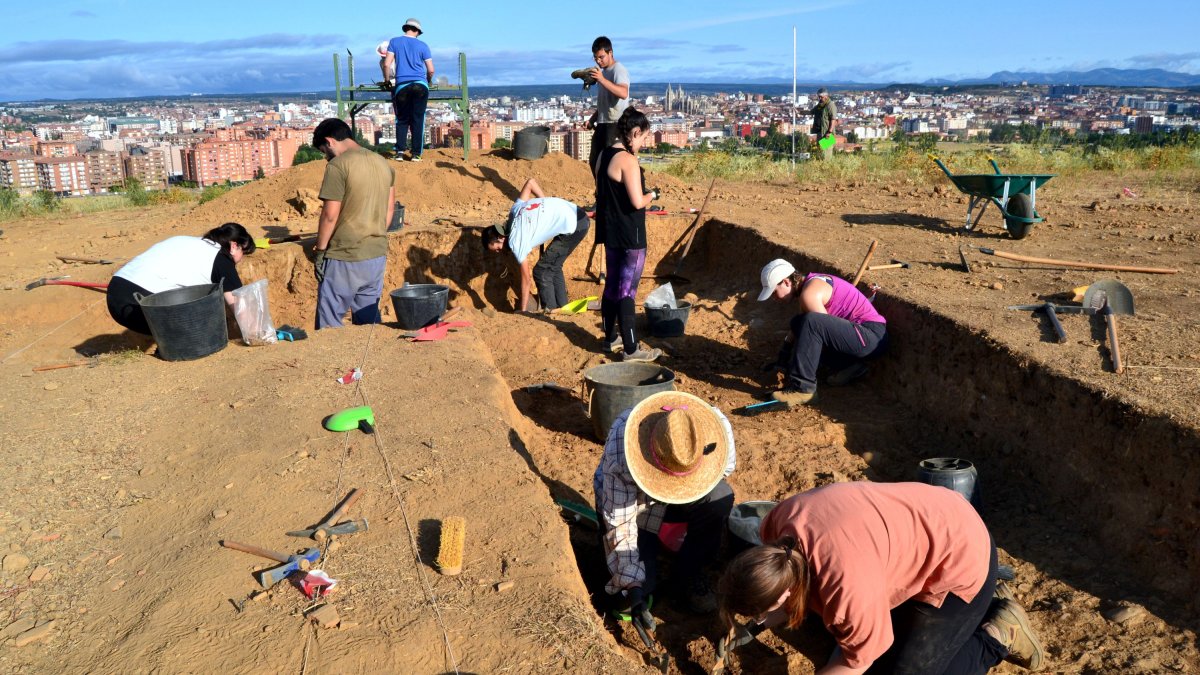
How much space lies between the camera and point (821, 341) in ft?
19.0

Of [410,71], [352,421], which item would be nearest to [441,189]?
[410,71]

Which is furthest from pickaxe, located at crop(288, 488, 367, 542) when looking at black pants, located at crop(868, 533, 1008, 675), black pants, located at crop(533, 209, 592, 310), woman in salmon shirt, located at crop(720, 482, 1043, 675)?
black pants, located at crop(533, 209, 592, 310)

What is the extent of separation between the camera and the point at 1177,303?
19.3ft

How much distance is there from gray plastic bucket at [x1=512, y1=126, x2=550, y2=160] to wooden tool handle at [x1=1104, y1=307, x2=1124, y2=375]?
8056 millimetres

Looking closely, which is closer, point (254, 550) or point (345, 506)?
point (254, 550)

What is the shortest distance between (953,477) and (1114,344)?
4.51ft

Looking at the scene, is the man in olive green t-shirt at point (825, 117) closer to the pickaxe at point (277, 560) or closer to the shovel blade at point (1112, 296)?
the shovel blade at point (1112, 296)

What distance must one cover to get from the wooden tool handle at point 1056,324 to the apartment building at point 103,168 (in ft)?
60.2

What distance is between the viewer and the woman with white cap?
18.7 ft

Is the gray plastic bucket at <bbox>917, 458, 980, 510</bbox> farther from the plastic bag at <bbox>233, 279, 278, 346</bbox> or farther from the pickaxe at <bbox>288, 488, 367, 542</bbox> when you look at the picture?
the plastic bag at <bbox>233, 279, 278, 346</bbox>

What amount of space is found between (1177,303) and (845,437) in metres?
2.58

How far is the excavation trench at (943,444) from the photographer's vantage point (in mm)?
3777

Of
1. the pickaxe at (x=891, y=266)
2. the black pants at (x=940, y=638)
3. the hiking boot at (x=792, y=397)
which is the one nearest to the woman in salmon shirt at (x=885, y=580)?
the black pants at (x=940, y=638)

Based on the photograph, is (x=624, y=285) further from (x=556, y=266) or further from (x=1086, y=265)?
(x=1086, y=265)
